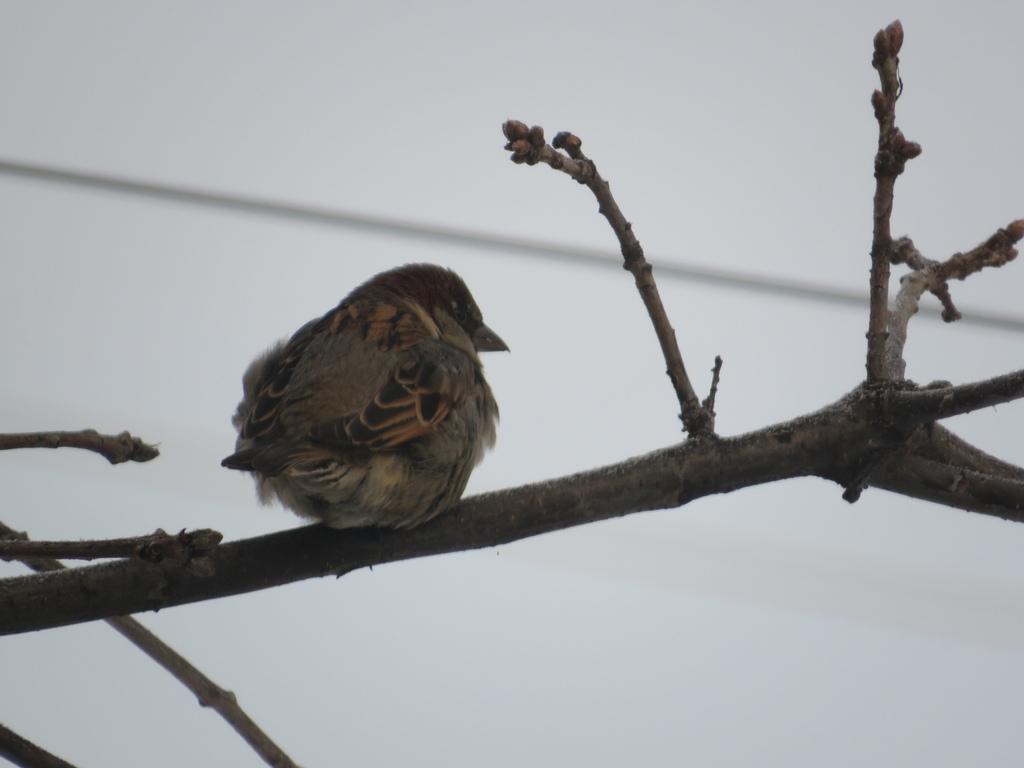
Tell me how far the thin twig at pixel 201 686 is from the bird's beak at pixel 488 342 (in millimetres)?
1304

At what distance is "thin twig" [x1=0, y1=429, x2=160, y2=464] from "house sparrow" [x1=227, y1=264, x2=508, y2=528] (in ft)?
0.93

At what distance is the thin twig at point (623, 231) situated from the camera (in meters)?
1.53

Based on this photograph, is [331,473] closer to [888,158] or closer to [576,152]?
[576,152]

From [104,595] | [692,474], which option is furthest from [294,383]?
[692,474]

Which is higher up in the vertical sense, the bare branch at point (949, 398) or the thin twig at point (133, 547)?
the bare branch at point (949, 398)

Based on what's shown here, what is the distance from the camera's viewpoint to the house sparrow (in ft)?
6.24

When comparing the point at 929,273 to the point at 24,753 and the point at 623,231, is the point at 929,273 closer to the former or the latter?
the point at 623,231

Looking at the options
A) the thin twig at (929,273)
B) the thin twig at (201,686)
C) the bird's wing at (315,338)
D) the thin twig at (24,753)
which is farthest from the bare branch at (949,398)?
the thin twig at (24,753)

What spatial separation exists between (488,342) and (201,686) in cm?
134

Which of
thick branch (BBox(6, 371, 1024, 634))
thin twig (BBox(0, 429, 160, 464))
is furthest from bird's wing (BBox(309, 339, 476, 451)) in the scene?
thin twig (BBox(0, 429, 160, 464))

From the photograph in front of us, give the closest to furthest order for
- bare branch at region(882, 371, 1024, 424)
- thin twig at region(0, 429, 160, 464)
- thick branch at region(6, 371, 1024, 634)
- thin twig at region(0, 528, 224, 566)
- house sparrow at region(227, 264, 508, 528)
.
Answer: thin twig at region(0, 528, 224, 566) < thin twig at region(0, 429, 160, 464) < bare branch at region(882, 371, 1024, 424) < thick branch at region(6, 371, 1024, 634) < house sparrow at region(227, 264, 508, 528)

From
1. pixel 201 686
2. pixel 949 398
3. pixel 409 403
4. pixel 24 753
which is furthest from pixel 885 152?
pixel 24 753

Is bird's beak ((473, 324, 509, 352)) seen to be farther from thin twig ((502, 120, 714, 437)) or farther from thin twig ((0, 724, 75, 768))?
thin twig ((0, 724, 75, 768))

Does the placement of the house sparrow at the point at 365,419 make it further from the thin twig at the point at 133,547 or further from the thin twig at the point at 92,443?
the thin twig at the point at 133,547
